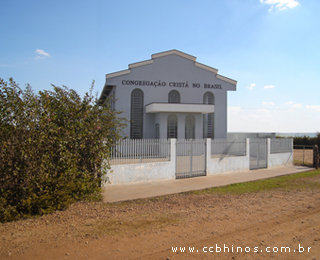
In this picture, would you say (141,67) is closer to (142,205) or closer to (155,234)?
(142,205)

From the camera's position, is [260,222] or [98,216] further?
[98,216]

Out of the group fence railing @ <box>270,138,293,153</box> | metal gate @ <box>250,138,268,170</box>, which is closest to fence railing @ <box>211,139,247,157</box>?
metal gate @ <box>250,138,268,170</box>

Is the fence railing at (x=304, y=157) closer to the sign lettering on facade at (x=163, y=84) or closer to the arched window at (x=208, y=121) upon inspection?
the arched window at (x=208, y=121)

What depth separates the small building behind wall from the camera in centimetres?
2131

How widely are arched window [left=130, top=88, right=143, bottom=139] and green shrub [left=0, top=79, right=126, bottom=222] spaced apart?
13.5m

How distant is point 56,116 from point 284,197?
781 centimetres

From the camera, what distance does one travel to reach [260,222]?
664 cm

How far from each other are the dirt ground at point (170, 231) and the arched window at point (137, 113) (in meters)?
13.7

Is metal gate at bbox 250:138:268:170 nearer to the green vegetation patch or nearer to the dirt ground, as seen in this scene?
the green vegetation patch

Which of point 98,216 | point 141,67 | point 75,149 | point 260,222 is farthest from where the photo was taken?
point 141,67

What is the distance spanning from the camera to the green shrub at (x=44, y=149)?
638cm

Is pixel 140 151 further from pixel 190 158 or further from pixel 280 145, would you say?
pixel 280 145

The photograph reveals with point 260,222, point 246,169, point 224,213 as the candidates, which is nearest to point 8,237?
Answer: point 224,213

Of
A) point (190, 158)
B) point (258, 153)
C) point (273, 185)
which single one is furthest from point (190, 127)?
point (273, 185)
